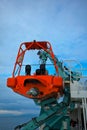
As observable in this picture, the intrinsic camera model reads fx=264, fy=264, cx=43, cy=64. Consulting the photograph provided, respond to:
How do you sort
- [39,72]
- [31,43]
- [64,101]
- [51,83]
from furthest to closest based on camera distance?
[64,101] → [31,43] → [39,72] → [51,83]

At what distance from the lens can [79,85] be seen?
1380 centimetres

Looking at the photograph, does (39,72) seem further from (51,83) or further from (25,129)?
(25,129)

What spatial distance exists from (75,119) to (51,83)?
9.55 meters

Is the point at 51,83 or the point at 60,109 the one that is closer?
the point at 51,83

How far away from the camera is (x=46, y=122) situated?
15.7m

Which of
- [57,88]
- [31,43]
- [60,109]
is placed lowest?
[60,109]

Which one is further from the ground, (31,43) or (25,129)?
(31,43)

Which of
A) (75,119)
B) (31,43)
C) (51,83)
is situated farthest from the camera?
(75,119)

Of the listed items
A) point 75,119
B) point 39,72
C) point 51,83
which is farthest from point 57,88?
point 75,119

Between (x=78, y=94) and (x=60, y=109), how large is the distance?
→ 2154 mm

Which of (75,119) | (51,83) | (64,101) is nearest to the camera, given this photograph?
(51,83)

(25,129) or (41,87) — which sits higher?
(41,87)

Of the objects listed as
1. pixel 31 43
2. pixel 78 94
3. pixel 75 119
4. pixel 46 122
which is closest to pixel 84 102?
pixel 78 94

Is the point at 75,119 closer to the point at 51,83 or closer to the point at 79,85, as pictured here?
the point at 79,85
